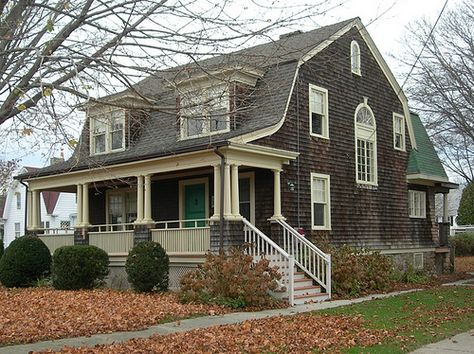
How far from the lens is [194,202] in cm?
1973

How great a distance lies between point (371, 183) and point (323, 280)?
6574 millimetres

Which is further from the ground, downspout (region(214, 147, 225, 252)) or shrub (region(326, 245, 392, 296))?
downspout (region(214, 147, 225, 252))

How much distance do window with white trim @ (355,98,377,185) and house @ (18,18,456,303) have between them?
49 millimetres

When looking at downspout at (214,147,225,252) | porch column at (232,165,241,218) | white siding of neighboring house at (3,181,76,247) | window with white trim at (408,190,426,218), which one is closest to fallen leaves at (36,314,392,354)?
downspout at (214,147,225,252)

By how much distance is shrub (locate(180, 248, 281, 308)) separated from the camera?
1361 cm

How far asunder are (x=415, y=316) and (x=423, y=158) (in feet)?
44.7

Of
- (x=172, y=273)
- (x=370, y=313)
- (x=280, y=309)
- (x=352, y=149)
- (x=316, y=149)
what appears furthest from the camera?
(x=352, y=149)

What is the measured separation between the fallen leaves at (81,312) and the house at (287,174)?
2585 millimetres

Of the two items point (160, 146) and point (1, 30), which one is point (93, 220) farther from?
point (1, 30)

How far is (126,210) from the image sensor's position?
72.8ft

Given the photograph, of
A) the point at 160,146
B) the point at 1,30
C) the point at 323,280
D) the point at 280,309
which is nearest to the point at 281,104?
the point at 160,146

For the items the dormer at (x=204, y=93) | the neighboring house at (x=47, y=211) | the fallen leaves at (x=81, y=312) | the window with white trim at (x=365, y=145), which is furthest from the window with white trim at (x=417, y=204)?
the neighboring house at (x=47, y=211)

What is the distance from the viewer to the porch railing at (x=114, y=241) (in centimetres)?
1866

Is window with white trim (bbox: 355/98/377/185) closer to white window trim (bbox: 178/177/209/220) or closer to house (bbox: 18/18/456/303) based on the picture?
house (bbox: 18/18/456/303)
